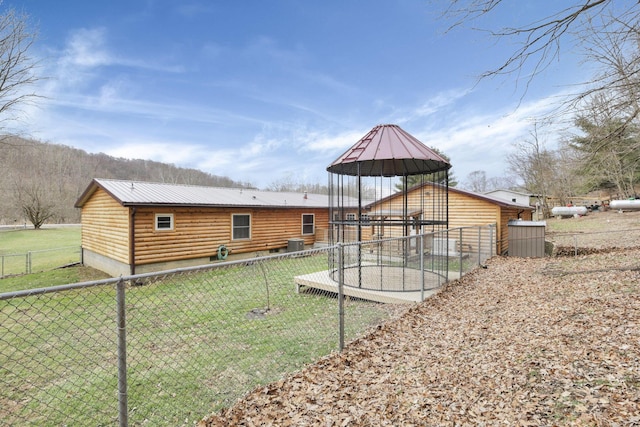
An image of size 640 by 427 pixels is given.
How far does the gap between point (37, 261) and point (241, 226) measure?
12442 millimetres

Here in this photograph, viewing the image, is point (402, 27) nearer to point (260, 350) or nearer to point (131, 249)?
point (260, 350)

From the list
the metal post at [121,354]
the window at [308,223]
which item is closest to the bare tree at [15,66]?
the window at [308,223]

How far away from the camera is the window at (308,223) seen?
18125 mm

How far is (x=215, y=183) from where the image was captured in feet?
174

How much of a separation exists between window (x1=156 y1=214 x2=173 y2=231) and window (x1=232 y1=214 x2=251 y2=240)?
306 cm

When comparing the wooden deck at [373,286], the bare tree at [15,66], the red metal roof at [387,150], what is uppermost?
the bare tree at [15,66]

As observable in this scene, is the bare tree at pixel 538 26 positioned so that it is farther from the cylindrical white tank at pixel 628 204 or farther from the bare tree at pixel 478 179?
the bare tree at pixel 478 179

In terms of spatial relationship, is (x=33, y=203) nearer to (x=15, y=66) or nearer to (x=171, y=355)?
(x=15, y=66)

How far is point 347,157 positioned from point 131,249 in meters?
8.88

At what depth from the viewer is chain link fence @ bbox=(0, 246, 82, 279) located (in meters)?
13.9

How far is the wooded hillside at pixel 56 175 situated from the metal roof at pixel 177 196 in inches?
197

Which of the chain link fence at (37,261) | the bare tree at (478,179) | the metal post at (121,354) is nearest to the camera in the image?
the metal post at (121,354)

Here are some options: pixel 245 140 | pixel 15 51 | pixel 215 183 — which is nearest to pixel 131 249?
pixel 15 51

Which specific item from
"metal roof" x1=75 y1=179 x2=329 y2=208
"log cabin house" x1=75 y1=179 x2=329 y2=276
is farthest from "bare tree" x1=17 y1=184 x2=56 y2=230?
"log cabin house" x1=75 y1=179 x2=329 y2=276
